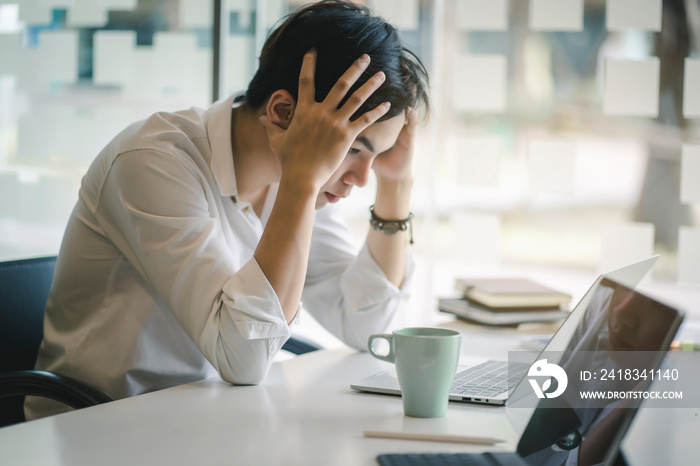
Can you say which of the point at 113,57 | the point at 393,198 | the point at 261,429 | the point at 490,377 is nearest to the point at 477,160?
the point at 393,198

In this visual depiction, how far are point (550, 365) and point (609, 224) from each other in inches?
62.1

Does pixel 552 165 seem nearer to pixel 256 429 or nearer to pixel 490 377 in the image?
pixel 490 377

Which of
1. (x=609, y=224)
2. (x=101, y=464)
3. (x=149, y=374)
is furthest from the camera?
(x=609, y=224)

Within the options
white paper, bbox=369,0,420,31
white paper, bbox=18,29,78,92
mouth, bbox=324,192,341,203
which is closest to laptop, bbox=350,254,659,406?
mouth, bbox=324,192,341,203

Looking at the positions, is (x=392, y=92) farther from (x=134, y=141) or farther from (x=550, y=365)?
(x=550, y=365)

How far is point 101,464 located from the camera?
769 millimetres

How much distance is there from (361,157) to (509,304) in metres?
0.65

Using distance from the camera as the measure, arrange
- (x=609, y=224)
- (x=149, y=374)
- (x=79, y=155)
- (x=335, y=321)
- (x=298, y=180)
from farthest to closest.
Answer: (x=79, y=155) < (x=609, y=224) < (x=335, y=321) < (x=149, y=374) < (x=298, y=180)

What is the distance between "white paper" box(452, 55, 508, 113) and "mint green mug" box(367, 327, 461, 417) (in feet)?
5.38

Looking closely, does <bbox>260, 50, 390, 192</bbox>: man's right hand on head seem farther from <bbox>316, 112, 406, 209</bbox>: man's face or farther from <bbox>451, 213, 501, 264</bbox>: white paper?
<bbox>451, 213, 501, 264</bbox>: white paper

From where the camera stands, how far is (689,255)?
7.22 ft

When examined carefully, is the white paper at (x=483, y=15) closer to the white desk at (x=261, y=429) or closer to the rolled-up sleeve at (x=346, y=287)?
the rolled-up sleeve at (x=346, y=287)

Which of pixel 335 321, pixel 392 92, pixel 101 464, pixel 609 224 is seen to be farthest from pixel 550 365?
pixel 609 224

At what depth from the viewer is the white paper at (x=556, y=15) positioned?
7.57 feet
